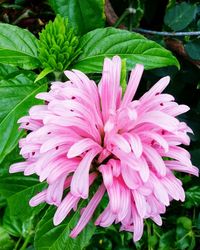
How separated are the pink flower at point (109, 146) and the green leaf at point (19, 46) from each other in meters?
0.15

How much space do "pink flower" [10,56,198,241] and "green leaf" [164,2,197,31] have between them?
35cm

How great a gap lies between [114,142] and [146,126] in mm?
60

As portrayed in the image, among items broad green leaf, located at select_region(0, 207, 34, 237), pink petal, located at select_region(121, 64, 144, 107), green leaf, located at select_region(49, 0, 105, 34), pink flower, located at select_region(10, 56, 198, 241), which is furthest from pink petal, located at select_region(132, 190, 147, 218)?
broad green leaf, located at select_region(0, 207, 34, 237)

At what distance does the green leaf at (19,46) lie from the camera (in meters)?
0.83

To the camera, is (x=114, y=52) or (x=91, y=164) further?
(x=114, y=52)

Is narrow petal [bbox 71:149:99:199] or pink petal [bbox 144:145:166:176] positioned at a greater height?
pink petal [bbox 144:145:166:176]

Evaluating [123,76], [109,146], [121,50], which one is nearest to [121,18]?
[121,50]

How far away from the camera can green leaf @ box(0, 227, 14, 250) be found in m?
1.12

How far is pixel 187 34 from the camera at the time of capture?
1018 mm

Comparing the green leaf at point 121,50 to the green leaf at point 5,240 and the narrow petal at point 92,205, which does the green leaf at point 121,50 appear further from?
the green leaf at point 5,240

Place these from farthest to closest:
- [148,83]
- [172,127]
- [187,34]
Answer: [148,83] → [187,34] → [172,127]

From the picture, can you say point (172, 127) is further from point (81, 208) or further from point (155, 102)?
point (81, 208)

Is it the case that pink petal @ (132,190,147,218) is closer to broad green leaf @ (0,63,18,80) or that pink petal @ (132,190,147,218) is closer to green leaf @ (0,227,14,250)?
broad green leaf @ (0,63,18,80)

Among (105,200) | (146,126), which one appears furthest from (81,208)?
(146,126)
